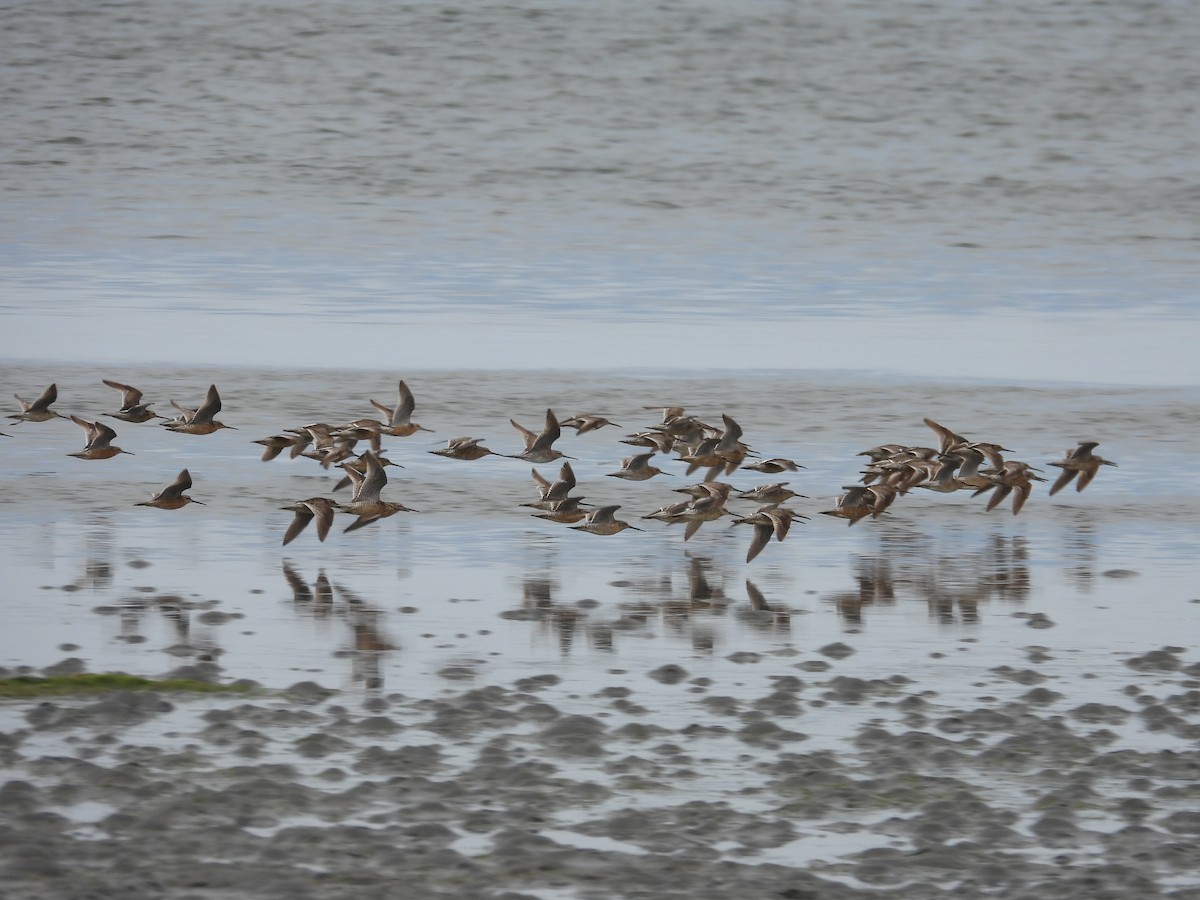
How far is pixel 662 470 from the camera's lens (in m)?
19.5

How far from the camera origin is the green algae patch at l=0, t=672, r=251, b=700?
11.4 m

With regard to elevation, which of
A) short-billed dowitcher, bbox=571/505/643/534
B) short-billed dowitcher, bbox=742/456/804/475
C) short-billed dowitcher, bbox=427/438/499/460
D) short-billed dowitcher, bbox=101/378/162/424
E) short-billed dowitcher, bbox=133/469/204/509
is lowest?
short-billed dowitcher, bbox=571/505/643/534

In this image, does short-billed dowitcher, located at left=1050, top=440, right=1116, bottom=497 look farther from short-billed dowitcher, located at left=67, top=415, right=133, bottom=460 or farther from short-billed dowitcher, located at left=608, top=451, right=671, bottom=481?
short-billed dowitcher, located at left=67, top=415, right=133, bottom=460

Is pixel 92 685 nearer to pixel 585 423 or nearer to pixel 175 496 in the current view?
pixel 175 496

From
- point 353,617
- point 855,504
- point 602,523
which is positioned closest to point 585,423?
point 602,523

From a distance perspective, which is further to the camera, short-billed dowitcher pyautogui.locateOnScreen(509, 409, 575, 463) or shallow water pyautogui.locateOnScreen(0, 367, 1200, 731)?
short-billed dowitcher pyautogui.locateOnScreen(509, 409, 575, 463)

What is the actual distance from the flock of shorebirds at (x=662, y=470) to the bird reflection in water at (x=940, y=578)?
75cm

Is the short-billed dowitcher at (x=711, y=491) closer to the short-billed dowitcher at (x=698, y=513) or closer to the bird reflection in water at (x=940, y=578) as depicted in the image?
the short-billed dowitcher at (x=698, y=513)

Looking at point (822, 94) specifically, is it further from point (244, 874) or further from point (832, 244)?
point (244, 874)

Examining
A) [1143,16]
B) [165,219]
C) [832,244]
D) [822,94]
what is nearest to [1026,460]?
[832,244]

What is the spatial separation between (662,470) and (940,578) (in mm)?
4928

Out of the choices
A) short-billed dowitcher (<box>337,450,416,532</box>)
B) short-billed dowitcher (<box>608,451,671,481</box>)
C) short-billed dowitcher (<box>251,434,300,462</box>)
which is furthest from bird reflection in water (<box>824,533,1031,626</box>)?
short-billed dowitcher (<box>251,434,300,462</box>)

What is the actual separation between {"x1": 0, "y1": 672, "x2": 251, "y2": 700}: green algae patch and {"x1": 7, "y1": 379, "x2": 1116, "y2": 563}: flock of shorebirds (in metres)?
4.16

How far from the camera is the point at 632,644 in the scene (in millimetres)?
12945
